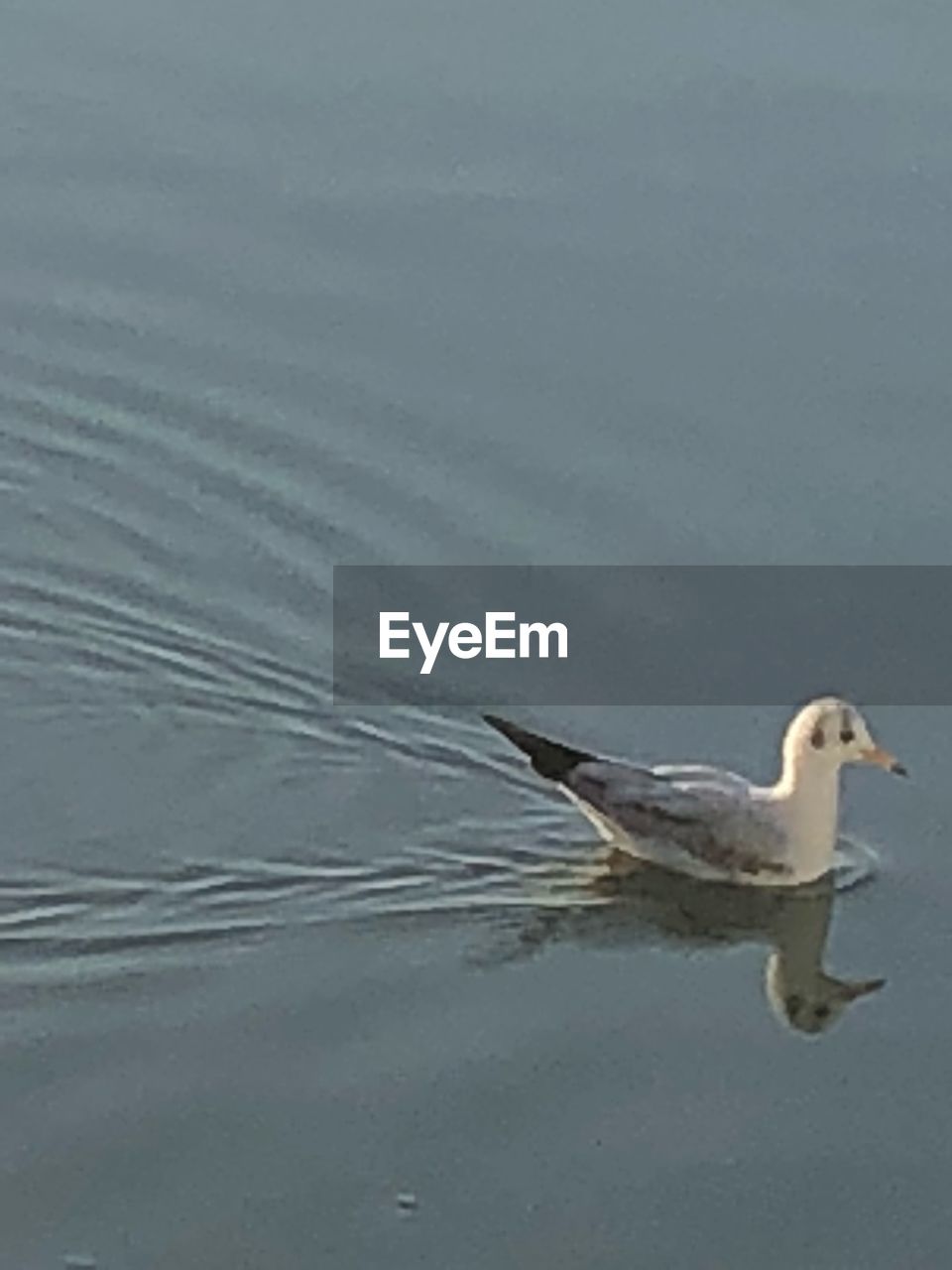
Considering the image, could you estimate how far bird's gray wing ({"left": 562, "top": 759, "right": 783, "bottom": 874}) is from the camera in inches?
370

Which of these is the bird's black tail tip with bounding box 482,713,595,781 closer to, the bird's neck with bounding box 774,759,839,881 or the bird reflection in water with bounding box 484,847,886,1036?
the bird reflection in water with bounding box 484,847,886,1036

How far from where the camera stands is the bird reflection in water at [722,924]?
9094mm

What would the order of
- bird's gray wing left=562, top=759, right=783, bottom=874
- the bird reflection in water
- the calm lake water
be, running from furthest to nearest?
1. bird's gray wing left=562, top=759, right=783, bottom=874
2. the bird reflection in water
3. the calm lake water

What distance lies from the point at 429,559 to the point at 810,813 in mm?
1616

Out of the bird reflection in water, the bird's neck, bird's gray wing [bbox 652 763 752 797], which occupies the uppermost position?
bird's gray wing [bbox 652 763 752 797]

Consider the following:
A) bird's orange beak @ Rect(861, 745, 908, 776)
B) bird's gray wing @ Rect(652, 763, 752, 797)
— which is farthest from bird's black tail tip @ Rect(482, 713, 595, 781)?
bird's orange beak @ Rect(861, 745, 908, 776)

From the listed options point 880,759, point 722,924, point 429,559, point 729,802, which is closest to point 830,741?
point 880,759

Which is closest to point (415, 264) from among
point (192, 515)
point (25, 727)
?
point (192, 515)

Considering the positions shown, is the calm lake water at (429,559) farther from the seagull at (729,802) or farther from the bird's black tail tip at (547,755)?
the bird's black tail tip at (547,755)

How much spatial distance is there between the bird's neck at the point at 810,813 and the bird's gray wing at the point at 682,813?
2.3 inches

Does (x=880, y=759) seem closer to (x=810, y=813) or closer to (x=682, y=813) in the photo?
(x=810, y=813)

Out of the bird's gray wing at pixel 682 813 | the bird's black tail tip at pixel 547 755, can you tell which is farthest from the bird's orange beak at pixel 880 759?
the bird's black tail tip at pixel 547 755

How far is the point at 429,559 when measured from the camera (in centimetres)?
1051

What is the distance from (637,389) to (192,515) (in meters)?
1.73
